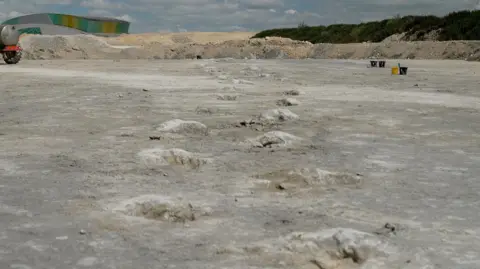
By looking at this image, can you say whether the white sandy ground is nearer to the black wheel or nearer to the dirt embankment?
the black wheel

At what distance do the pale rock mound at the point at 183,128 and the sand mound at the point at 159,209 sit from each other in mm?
2155

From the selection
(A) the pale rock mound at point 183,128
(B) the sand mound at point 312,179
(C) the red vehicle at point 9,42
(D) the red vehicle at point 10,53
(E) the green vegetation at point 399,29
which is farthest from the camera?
(E) the green vegetation at point 399,29

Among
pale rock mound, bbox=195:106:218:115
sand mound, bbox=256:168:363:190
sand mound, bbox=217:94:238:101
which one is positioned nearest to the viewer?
sand mound, bbox=256:168:363:190

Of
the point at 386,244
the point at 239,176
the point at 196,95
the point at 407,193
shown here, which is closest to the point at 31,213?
the point at 239,176

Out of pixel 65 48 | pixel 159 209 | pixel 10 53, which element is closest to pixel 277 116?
pixel 159 209

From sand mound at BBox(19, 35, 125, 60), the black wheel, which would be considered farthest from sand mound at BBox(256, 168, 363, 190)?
sand mound at BBox(19, 35, 125, 60)

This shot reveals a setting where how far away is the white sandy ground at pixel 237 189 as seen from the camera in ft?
7.18

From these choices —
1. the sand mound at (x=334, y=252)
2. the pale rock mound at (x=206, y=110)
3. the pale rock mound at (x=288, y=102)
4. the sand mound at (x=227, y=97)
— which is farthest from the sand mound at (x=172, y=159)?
the sand mound at (x=227, y=97)

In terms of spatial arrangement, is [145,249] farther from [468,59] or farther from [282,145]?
[468,59]

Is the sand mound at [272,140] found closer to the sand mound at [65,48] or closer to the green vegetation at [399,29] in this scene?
the sand mound at [65,48]

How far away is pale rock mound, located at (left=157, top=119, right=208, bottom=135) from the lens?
195 inches

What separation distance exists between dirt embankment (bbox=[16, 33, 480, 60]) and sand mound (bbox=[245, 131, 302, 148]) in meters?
21.8

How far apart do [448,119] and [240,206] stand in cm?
378

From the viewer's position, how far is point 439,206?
113 inches
